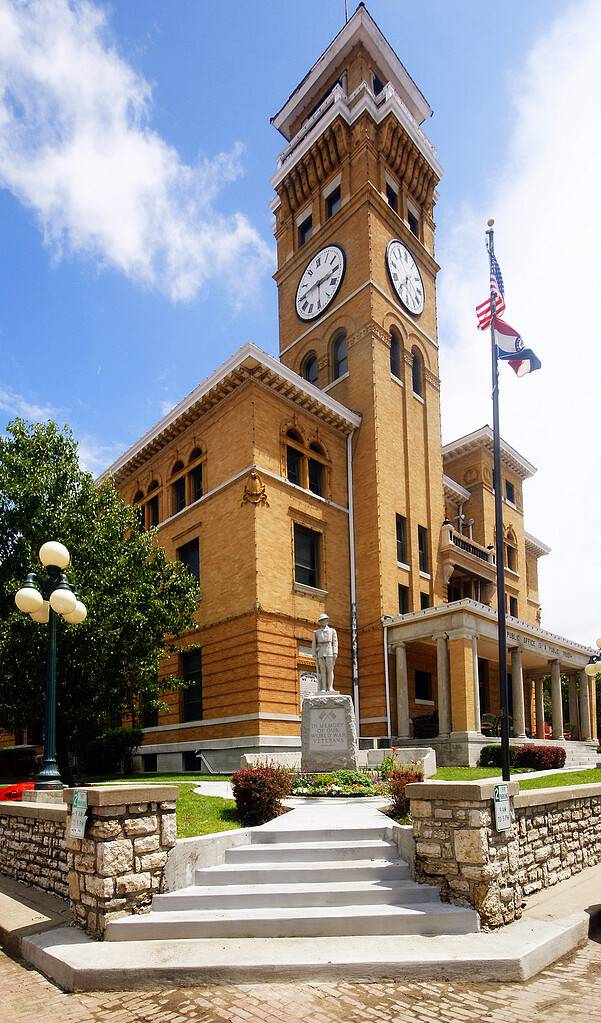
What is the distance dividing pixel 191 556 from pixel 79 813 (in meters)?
20.7

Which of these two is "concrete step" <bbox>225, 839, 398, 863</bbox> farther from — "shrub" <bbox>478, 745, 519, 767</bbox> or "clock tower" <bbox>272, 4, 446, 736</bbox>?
"clock tower" <bbox>272, 4, 446, 736</bbox>

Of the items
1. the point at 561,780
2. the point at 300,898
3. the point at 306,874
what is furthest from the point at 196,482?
the point at 300,898

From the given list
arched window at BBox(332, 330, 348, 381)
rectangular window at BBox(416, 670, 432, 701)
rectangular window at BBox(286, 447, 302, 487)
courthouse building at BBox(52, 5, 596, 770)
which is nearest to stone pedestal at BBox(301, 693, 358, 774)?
courthouse building at BBox(52, 5, 596, 770)

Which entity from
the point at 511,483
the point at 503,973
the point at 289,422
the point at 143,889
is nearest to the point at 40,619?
the point at 143,889

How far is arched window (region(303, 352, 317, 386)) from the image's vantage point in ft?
112

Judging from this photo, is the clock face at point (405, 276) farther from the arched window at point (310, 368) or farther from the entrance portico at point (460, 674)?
the entrance portico at point (460, 674)

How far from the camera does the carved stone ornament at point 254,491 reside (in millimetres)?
25000

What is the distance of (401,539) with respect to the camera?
30.4m

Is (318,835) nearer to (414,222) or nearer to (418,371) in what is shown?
(418,371)

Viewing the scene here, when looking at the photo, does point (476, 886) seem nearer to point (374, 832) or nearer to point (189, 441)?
point (374, 832)

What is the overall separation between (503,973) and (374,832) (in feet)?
10.9

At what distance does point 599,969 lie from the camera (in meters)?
7.01

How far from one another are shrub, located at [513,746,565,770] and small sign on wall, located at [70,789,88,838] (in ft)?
50.2

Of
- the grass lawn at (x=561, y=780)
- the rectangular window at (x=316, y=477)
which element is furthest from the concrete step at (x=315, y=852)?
the rectangular window at (x=316, y=477)
